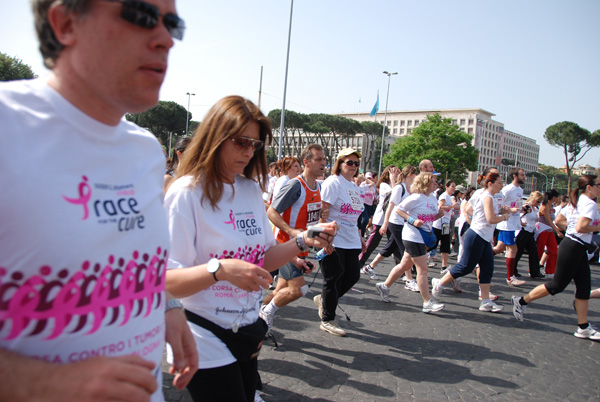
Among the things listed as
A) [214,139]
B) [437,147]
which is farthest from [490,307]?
[437,147]

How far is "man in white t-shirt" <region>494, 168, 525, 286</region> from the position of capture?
8.05m

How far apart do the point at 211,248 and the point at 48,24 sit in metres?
→ 1.14

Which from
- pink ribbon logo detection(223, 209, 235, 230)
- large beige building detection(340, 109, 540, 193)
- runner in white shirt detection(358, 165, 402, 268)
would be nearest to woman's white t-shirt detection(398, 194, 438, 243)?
runner in white shirt detection(358, 165, 402, 268)

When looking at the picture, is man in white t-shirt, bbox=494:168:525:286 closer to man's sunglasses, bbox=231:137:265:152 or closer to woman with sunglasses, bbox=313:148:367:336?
woman with sunglasses, bbox=313:148:367:336

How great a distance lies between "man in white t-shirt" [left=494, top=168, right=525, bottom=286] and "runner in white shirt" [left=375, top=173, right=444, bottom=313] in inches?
85.8

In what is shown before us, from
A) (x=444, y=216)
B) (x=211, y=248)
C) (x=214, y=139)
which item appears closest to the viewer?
(x=211, y=248)

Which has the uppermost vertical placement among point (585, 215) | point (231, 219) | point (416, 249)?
point (585, 215)

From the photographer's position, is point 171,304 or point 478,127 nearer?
point 171,304

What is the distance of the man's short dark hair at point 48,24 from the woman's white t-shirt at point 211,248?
3.10 ft

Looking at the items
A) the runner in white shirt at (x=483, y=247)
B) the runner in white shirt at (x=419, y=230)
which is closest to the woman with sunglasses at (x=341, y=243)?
the runner in white shirt at (x=419, y=230)

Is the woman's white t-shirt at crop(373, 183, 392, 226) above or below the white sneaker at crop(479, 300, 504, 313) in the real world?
above

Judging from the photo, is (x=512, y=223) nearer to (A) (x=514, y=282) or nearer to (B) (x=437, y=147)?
(A) (x=514, y=282)

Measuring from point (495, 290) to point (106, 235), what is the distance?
8.20 metres

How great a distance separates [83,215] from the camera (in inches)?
37.0
